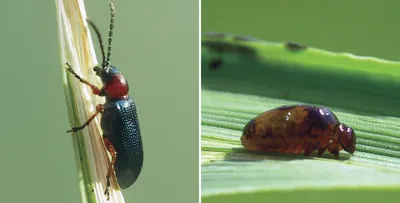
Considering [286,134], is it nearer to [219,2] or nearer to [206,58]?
[206,58]

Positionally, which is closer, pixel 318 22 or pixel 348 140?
pixel 348 140

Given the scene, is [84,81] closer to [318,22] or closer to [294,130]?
[294,130]

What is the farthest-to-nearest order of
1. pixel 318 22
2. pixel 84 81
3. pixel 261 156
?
pixel 318 22 < pixel 261 156 < pixel 84 81

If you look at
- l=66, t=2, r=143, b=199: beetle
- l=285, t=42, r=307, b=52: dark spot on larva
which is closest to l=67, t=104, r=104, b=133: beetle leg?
l=66, t=2, r=143, b=199: beetle

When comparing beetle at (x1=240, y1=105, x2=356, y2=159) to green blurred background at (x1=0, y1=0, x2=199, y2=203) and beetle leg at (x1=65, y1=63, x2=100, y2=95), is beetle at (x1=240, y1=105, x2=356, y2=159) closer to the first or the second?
green blurred background at (x1=0, y1=0, x2=199, y2=203)

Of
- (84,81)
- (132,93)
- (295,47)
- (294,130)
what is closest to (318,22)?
(295,47)

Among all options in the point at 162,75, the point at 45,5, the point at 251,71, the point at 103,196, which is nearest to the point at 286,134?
the point at 251,71
